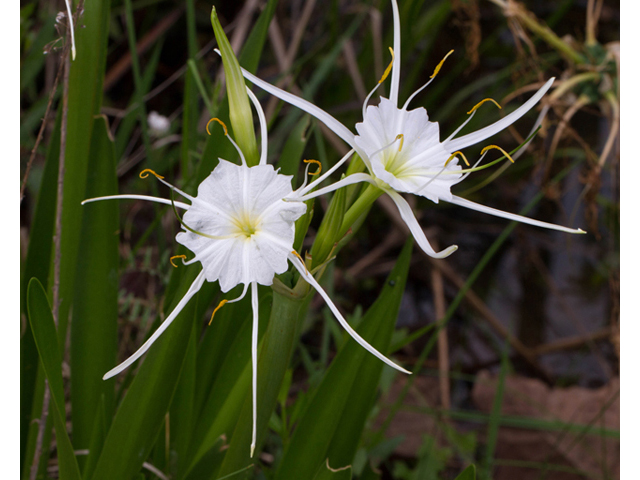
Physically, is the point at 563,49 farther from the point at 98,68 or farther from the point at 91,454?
the point at 91,454

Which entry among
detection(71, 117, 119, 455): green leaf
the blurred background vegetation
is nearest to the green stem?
detection(71, 117, 119, 455): green leaf

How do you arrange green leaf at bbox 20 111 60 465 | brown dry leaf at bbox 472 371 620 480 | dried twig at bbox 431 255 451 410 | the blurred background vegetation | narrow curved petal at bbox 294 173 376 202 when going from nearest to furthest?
narrow curved petal at bbox 294 173 376 202 < green leaf at bbox 20 111 60 465 < the blurred background vegetation < brown dry leaf at bbox 472 371 620 480 < dried twig at bbox 431 255 451 410

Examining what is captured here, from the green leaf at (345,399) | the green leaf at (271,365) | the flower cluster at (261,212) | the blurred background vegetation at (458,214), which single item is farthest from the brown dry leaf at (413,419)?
the flower cluster at (261,212)

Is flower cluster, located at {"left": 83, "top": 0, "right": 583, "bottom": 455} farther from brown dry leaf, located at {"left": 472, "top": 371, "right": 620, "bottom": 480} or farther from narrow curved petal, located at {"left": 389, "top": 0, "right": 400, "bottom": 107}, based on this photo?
brown dry leaf, located at {"left": 472, "top": 371, "right": 620, "bottom": 480}

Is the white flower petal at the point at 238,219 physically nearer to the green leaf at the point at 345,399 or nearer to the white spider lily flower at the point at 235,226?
the white spider lily flower at the point at 235,226

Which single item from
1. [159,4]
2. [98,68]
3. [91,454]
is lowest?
[91,454]

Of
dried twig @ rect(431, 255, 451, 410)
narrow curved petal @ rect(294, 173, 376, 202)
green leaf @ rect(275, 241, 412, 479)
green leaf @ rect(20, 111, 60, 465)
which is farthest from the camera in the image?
dried twig @ rect(431, 255, 451, 410)

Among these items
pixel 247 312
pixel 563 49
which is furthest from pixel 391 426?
pixel 563 49
